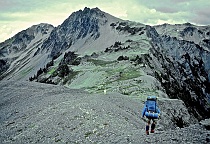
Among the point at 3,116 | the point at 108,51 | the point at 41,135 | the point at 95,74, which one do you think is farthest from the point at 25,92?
the point at 108,51

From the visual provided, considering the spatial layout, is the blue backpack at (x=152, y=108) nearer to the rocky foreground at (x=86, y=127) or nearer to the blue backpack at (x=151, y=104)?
the blue backpack at (x=151, y=104)

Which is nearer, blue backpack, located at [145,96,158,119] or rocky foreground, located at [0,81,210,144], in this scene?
rocky foreground, located at [0,81,210,144]

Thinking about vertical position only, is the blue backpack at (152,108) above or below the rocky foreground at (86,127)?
above

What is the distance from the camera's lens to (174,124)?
56469mm

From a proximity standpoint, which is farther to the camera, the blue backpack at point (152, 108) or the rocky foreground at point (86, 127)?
the blue backpack at point (152, 108)

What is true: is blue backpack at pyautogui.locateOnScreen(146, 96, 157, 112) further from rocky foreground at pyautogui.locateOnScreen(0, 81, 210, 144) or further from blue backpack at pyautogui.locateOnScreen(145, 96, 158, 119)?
rocky foreground at pyautogui.locateOnScreen(0, 81, 210, 144)

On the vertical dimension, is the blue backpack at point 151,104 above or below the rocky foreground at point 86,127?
above

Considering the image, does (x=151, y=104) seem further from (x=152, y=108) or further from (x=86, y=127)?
(x=86, y=127)

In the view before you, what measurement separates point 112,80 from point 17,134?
213ft

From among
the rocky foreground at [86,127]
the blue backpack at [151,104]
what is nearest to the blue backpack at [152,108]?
the blue backpack at [151,104]

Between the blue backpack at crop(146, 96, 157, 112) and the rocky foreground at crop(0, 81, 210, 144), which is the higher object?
the blue backpack at crop(146, 96, 157, 112)

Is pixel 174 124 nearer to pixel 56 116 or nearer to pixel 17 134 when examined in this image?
pixel 56 116

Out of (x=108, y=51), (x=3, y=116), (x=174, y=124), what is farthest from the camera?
(x=108, y=51)

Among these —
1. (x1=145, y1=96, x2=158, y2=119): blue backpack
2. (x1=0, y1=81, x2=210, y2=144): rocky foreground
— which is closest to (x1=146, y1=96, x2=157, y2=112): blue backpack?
(x1=145, y1=96, x2=158, y2=119): blue backpack
